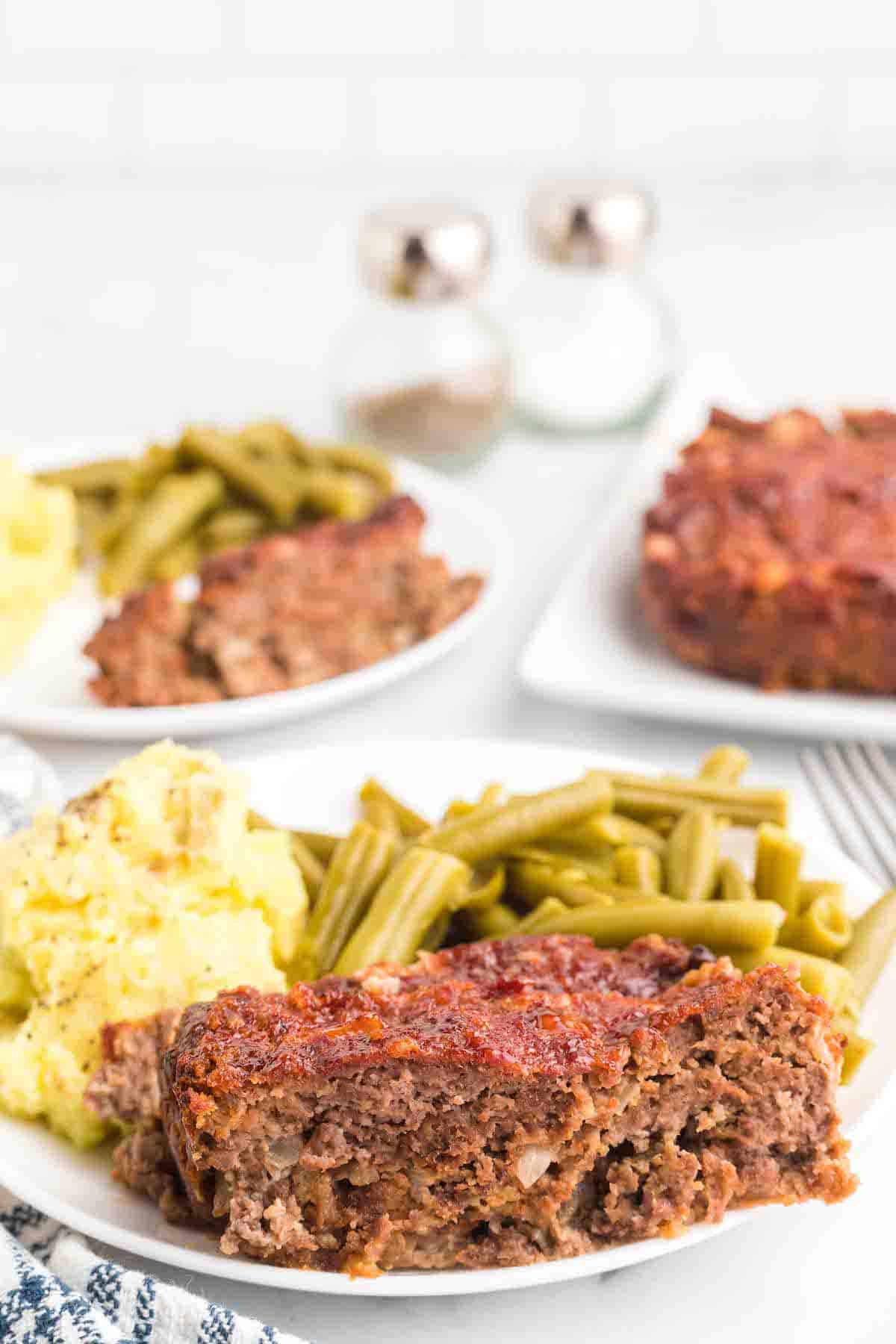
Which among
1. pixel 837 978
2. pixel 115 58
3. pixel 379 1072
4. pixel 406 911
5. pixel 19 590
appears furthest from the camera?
pixel 115 58

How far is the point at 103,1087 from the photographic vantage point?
3086 mm

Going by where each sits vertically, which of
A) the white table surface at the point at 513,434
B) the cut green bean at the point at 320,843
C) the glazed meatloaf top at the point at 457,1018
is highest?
the glazed meatloaf top at the point at 457,1018

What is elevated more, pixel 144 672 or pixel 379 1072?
pixel 379 1072

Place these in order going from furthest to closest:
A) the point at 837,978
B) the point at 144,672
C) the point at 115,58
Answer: the point at 115,58, the point at 144,672, the point at 837,978

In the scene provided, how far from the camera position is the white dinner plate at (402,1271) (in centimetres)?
276

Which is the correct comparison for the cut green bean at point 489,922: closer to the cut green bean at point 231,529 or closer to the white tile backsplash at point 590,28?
the cut green bean at point 231,529

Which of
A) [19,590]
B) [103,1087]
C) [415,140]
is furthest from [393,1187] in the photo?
[415,140]

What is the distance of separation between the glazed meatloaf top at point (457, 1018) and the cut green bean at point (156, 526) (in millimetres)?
2616

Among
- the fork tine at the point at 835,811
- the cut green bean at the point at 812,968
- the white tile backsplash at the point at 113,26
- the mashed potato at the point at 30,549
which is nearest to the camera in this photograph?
the cut green bean at the point at 812,968

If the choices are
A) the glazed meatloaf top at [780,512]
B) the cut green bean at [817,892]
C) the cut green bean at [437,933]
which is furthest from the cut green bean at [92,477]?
the cut green bean at [817,892]

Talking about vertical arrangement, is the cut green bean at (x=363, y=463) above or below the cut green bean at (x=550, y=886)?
below

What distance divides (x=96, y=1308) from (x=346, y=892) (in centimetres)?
111

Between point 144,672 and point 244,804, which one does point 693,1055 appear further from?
point 144,672

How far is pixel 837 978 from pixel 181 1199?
131 cm
